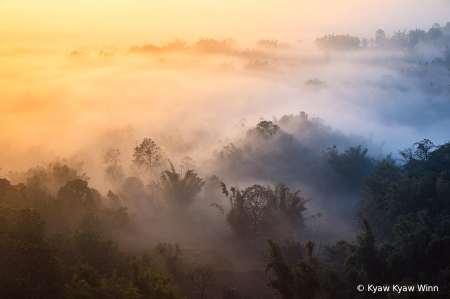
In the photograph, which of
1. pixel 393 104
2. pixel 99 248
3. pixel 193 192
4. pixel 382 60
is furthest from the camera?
pixel 382 60

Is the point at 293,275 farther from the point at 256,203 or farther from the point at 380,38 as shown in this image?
the point at 380,38

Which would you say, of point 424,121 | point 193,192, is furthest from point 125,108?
point 424,121

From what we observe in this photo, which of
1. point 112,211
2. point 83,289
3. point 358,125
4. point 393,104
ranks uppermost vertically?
point 393,104

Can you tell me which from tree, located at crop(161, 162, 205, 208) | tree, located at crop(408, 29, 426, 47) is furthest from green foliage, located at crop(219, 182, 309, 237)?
tree, located at crop(408, 29, 426, 47)

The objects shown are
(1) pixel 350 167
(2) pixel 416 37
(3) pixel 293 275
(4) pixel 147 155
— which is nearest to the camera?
(3) pixel 293 275

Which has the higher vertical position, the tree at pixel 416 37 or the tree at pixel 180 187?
the tree at pixel 416 37

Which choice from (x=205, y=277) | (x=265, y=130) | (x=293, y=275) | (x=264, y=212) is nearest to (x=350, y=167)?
(x=265, y=130)

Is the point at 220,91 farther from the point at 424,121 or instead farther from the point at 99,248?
the point at 99,248

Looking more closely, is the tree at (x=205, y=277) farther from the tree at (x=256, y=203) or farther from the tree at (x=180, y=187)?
the tree at (x=180, y=187)

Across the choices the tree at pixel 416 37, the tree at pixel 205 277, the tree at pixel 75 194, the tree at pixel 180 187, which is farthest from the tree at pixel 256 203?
the tree at pixel 416 37
